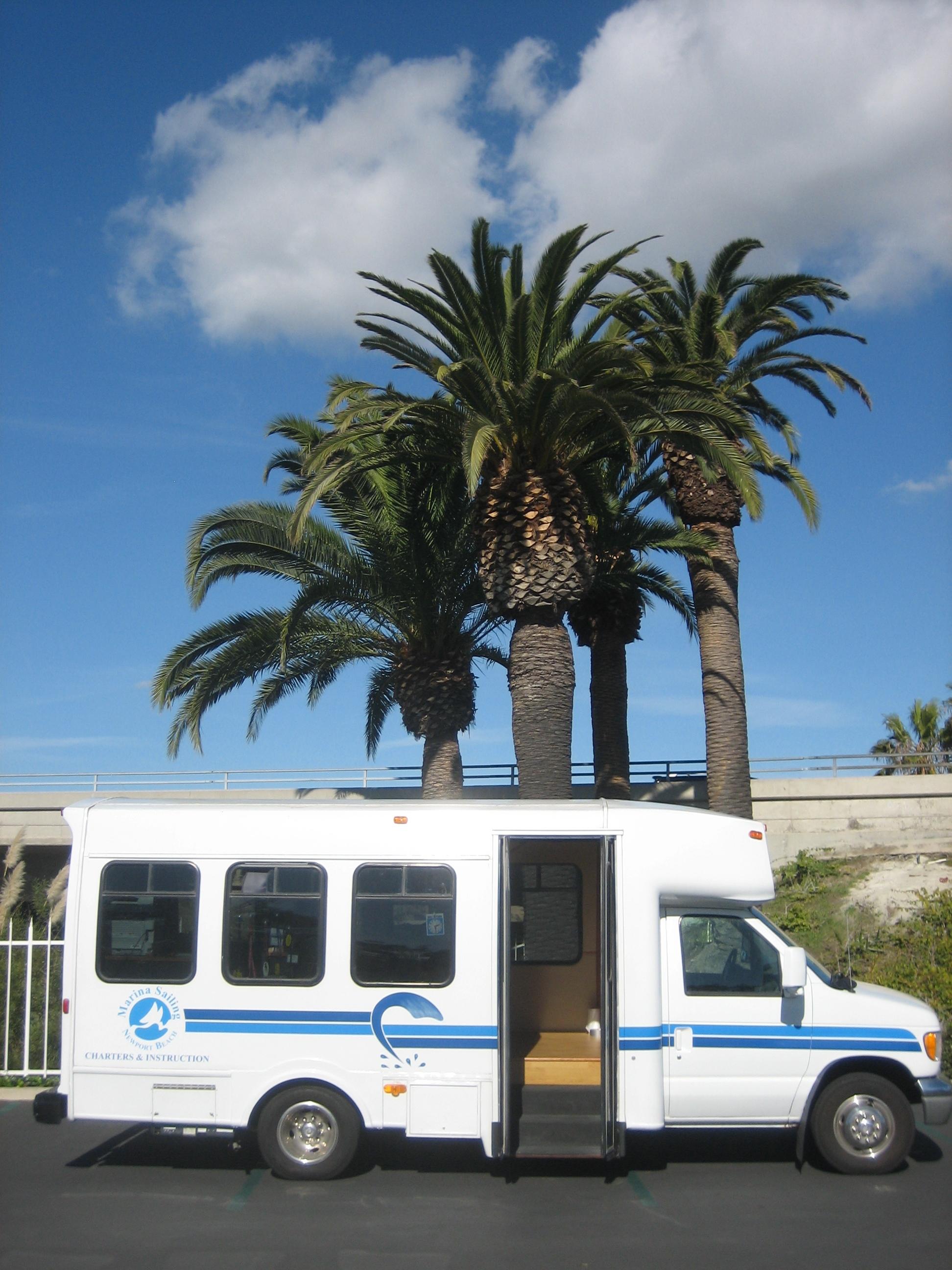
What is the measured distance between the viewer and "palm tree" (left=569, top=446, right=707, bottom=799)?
59.4ft

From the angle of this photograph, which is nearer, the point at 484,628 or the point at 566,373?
the point at 566,373

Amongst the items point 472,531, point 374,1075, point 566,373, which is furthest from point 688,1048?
point 472,531

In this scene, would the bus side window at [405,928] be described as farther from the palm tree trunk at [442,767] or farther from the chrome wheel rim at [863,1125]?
the palm tree trunk at [442,767]

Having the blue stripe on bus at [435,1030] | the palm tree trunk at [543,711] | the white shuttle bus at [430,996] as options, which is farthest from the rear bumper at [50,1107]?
the palm tree trunk at [543,711]

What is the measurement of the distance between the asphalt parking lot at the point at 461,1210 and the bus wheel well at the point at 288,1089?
0.46 metres

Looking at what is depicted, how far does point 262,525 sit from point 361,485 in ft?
5.24

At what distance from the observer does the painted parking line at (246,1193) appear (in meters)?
7.83

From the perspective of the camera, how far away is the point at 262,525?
1716 centimetres

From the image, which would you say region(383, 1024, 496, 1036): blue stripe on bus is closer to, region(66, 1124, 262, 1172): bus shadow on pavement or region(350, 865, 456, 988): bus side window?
region(350, 865, 456, 988): bus side window

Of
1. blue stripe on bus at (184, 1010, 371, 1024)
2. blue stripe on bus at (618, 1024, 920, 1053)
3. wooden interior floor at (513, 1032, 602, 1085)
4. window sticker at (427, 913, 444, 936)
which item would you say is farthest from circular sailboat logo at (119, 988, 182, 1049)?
blue stripe on bus at (618, 1024, 920, 1053)

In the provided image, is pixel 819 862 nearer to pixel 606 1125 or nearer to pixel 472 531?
pixel 472 531

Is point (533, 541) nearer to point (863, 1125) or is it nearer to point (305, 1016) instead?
point (305, 1016)

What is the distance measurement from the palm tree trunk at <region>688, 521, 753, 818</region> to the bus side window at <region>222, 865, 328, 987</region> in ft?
33.5

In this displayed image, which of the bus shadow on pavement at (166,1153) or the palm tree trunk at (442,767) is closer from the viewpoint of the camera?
the bus shadow on pavement at (166,1153)
